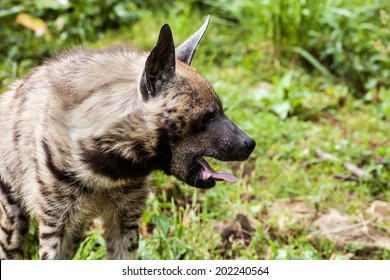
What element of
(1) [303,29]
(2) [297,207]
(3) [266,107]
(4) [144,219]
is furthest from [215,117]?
(1) [303,29]

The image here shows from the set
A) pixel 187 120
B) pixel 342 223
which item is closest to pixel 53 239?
pixel 187 120

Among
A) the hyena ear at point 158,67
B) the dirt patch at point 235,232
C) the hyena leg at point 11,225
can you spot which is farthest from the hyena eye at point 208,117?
the dirt patch at point 235,232

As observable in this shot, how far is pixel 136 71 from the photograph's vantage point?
11.1ft

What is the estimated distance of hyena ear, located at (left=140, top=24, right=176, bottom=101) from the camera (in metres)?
3.08

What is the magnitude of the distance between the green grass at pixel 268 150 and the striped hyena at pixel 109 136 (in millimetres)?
697

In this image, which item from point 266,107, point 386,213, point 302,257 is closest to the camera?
point 302,257

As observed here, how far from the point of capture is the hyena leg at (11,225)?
388 cm

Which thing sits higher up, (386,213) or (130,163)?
(130,163)

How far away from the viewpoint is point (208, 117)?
3.28 m

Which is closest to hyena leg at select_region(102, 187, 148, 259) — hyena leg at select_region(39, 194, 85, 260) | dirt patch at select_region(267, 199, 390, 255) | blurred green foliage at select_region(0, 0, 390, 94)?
hyena leg at select_region(39, 194, 85, 260)

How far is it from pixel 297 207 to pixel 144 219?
4.51ft

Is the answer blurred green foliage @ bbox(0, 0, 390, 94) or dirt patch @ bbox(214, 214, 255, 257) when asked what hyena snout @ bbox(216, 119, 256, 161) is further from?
blurred green foliage @ bbox(0, 0, 390, 94)

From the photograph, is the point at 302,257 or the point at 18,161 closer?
the point at 18,161

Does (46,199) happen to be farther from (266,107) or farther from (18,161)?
(266,107)
